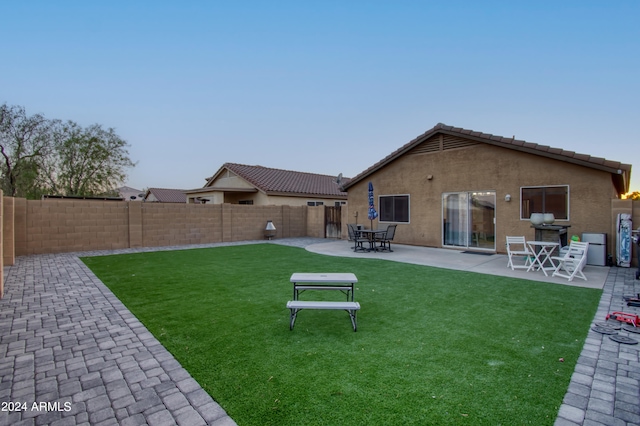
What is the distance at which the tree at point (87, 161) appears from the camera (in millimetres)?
25152

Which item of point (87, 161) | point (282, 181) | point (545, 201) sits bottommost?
point (545, 201)

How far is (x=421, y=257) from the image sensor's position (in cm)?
1030

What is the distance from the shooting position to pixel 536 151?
32.8 ft

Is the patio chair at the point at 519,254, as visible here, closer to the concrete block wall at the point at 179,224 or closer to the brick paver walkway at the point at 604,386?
the brick paver walkway at the point at 604,386

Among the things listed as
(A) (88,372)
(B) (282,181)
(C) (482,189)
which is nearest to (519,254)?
(C) (482,189)

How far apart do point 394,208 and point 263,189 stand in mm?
8997

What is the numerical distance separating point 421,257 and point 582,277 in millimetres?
4089

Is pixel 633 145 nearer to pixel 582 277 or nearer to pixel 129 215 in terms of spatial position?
pixel 582 277

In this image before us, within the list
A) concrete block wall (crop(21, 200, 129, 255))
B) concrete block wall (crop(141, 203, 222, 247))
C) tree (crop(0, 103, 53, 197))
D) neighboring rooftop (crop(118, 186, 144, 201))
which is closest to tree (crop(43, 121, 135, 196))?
tree (crop(0, 103, 53, 197))

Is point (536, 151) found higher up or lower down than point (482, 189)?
higher up

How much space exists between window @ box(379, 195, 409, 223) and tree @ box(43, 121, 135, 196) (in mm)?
25171

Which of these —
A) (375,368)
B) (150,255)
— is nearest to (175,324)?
(375,368)

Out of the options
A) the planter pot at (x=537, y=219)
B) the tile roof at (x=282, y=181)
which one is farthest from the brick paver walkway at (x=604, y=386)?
the tile roof at (x=282, y=181)

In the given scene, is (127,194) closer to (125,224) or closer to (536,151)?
(125,224)
